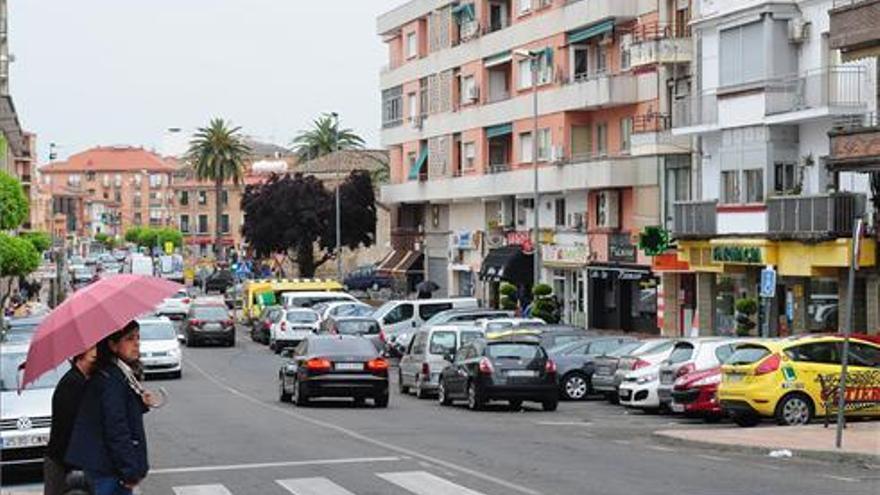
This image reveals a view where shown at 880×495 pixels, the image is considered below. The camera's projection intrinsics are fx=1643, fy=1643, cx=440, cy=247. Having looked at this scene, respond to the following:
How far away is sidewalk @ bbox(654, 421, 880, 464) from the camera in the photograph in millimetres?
21359

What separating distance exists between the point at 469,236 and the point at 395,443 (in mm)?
48981

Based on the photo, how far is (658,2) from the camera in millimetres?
53719

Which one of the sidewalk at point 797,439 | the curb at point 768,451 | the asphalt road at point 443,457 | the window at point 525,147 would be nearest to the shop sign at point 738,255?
the asphalt road at point 443,457

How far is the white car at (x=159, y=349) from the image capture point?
141ft

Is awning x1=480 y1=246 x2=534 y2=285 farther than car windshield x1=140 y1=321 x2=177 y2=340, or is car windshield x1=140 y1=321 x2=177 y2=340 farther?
awning x1=480 y1=246 x2=534 y2=285

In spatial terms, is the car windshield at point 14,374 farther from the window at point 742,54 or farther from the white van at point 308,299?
the white van at point 308,299

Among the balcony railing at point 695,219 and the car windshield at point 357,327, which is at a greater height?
the balcony railing at point 695,219

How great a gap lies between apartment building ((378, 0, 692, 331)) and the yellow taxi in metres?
24.0

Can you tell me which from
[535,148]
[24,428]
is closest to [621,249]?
[535,148]

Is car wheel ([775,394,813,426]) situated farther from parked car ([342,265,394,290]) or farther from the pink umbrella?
parked car ([342,265,394,290])

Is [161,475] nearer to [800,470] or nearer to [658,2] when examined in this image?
[800,470]

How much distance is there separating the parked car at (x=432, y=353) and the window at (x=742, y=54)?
38.3 ft

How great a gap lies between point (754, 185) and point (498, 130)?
2317cm

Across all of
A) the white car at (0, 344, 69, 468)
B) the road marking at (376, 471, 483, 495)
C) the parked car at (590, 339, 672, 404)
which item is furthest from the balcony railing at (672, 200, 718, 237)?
the white car at (0, 344, 69, 468)
